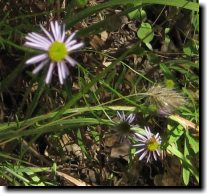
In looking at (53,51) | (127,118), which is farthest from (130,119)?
(53,51)

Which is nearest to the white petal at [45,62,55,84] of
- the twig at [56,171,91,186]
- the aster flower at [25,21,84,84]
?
the aster flower at [25,21,84,84]

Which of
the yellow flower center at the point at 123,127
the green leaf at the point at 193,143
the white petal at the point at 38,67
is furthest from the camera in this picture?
the green leaf at the point at 193,143

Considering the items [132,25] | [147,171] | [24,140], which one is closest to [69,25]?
[24,140]

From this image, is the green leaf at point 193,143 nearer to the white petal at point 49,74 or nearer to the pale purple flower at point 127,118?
the pale purple flower at point 127,118

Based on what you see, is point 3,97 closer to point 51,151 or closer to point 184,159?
point 51,151

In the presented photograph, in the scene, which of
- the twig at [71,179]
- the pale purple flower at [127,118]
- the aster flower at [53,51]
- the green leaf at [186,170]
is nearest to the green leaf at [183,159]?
the green leaf at [186,170]

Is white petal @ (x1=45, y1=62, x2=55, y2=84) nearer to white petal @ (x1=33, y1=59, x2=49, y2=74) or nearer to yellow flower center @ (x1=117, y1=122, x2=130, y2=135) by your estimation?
white petal @ (x1=33, y1=59, x2=49, y2=74)
